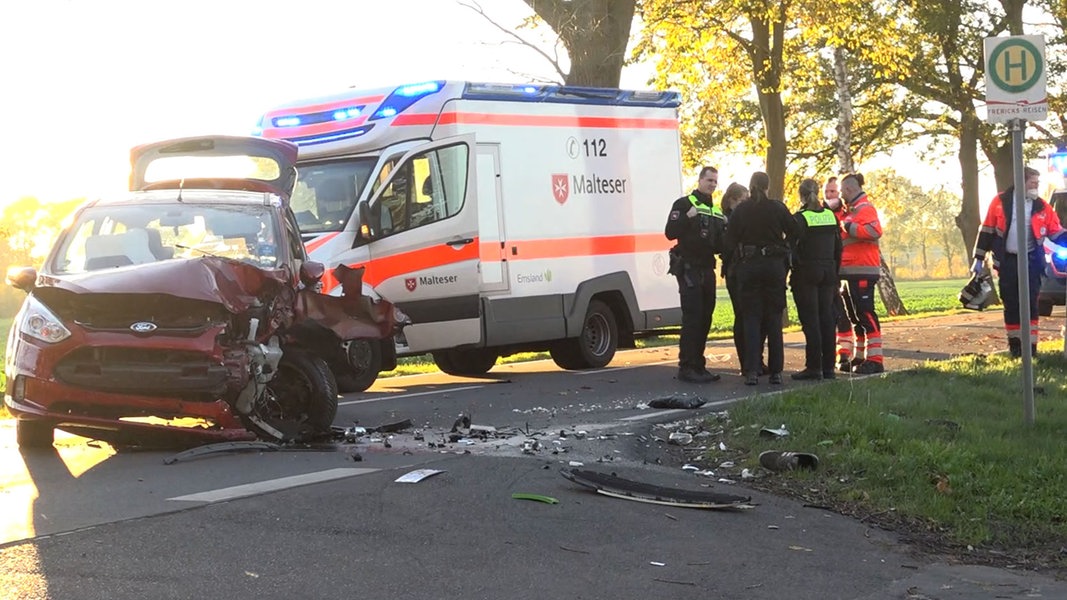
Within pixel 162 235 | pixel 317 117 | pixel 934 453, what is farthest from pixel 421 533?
pixel 317 117

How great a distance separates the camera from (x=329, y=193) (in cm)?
1359

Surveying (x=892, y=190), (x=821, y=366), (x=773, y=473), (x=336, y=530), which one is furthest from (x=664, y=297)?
(x=892, y=190)

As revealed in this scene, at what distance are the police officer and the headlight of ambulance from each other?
20.4 feet

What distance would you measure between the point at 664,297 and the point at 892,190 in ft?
A: 99.5

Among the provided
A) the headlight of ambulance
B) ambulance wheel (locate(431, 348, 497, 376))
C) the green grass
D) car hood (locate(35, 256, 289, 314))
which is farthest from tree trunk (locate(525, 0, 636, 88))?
the headlight of ambulance

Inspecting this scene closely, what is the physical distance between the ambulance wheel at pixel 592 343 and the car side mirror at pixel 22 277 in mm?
7378

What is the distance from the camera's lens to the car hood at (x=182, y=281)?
26.8 ft

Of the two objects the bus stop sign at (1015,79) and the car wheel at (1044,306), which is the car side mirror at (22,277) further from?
the car wheel at (1044,306)

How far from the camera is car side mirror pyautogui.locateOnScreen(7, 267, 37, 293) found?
854 cm

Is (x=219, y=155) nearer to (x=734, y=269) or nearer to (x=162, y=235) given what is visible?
(x=162, y=235)

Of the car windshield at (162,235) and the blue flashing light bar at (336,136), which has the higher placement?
the blue flashing light bar at (336,136)

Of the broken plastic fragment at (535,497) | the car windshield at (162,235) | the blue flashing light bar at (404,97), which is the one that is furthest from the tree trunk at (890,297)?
the broken plastic fragment at (535,497)

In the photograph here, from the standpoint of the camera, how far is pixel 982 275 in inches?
523

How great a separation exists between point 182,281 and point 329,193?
5.47 metres
